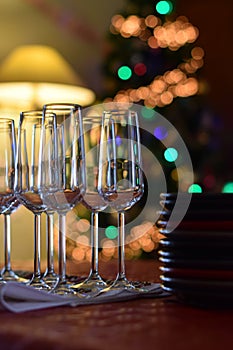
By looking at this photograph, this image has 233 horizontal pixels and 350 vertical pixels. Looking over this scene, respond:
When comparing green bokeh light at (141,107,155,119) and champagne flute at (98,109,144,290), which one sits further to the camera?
green bokeh light at (141,107,155,119)

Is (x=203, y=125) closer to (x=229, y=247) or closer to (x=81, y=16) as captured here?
(x=81, y=16)

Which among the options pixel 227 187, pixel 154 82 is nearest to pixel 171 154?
pixel 154 82

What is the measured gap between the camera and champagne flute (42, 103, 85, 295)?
969mm

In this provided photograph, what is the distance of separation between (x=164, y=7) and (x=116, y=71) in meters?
0.44

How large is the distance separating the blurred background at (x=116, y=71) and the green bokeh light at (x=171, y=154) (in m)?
0.02

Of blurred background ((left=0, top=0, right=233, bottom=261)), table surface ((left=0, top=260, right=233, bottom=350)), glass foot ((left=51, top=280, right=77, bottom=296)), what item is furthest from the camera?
blurred background ((left=0, top=0, right=233, bottom=261))

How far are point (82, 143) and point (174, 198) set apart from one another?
0.16m

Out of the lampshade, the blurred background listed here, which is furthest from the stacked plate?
the blurred background

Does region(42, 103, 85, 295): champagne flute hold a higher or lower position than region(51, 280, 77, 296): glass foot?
higher

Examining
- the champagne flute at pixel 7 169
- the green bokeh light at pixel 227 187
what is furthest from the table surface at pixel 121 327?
the green bokeh light at pixel 227 187

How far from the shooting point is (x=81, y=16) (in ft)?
15.7

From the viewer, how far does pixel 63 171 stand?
0.97 meters

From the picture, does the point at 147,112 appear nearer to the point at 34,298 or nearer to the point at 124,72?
the point at 124,72

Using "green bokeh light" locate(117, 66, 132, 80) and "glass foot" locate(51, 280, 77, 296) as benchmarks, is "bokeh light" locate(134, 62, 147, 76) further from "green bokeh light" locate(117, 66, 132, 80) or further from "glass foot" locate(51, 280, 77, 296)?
"glass foot" locate(51, 280, 77, 296)
